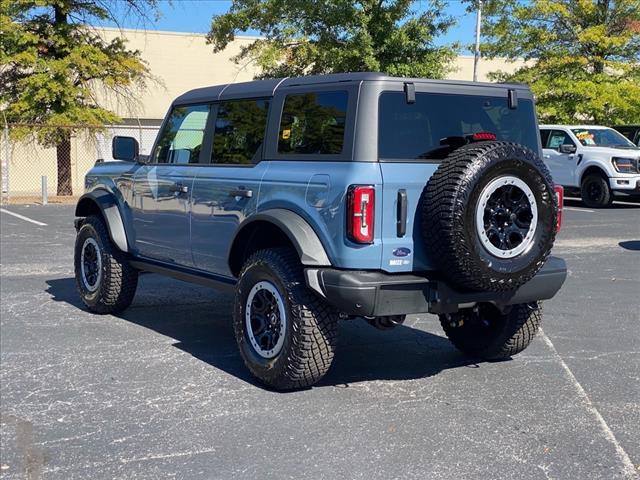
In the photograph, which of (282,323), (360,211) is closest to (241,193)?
(282,323)

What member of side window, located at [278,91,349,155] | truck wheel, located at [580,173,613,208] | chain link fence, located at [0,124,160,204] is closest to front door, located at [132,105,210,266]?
side window, located at [278,91,349,155]

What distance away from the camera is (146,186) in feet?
22.0

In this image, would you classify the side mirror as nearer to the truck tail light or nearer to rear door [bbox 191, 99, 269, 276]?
rear door [bbox 191, 99, 269, 276]

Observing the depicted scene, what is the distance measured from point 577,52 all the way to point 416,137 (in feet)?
69.2

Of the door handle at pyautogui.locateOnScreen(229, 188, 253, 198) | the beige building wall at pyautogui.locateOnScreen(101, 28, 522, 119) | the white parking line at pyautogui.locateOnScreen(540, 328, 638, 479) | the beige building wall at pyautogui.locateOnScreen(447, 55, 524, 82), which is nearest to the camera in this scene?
the white parking line at pyautogui.locateOnScreen(540, 328, 638, 479)

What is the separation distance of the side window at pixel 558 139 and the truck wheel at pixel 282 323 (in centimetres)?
1549

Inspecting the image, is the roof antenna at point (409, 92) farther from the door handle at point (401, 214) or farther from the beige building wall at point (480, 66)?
the beige building wall at point (480, 66)

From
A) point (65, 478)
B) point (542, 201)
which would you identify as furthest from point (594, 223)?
point (65, 478)

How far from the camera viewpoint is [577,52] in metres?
24.2

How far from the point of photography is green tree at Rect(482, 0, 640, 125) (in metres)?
23.2

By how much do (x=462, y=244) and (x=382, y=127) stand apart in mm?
860

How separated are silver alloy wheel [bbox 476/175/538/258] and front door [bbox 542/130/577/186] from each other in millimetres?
15042

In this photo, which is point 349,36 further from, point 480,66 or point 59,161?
point 480,66

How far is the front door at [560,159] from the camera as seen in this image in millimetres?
19125
